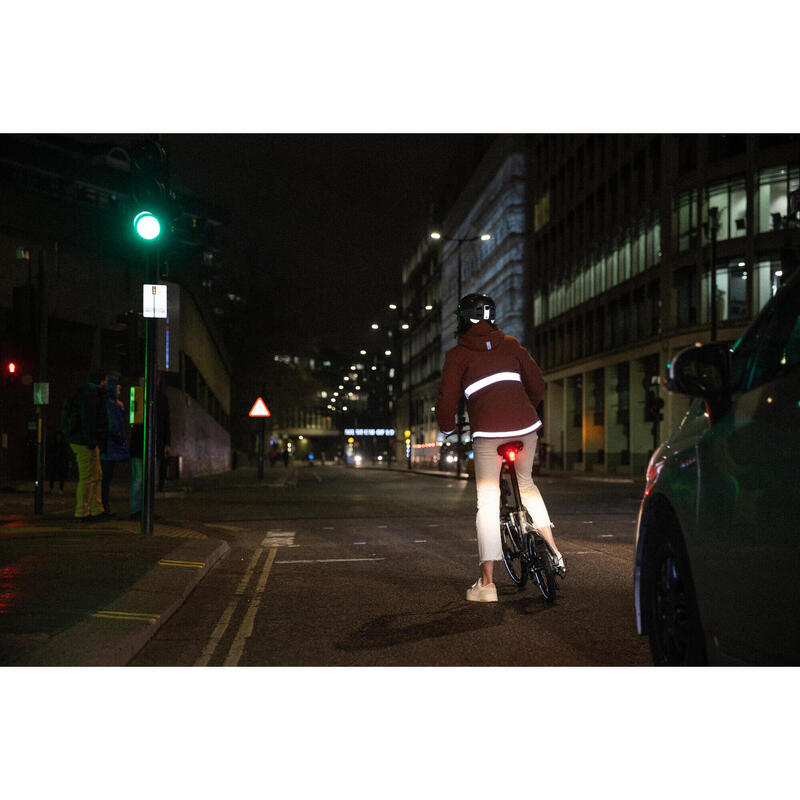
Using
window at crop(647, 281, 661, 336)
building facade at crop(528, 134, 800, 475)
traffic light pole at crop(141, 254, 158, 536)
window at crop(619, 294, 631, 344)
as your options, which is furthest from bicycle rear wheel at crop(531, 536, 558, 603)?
window at crop(619, 294, 631, 344)

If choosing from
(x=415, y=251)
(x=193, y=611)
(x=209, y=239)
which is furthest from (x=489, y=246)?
(x=193, y=611)

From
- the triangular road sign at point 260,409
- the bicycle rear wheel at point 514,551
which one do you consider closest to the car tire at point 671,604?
the bicycle rear wheel at point 514,551

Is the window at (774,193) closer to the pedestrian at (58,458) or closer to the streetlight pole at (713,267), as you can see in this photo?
the streetlight pole at (713,267)

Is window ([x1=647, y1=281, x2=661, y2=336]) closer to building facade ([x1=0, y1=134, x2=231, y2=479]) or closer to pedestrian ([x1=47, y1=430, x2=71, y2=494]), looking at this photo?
building facade ([x1=0, y1=134, x2=231, y2=479])

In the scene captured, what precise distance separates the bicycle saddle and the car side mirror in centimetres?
308

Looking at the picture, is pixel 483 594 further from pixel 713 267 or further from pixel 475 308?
pixel 713 267

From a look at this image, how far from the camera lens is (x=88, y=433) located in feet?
40.8

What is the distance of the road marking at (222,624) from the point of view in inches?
209

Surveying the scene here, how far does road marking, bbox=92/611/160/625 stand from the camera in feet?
19.6

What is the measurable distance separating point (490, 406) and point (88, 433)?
7.31 meters

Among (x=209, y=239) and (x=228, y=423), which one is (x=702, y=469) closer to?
(x=228, y=423)

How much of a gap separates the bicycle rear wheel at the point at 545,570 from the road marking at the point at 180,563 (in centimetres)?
334

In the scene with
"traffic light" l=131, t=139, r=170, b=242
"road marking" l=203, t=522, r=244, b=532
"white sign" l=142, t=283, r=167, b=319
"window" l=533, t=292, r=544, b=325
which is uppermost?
"window" l=533, t=292, r=544, b=325

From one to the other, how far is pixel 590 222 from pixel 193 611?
165 ft
